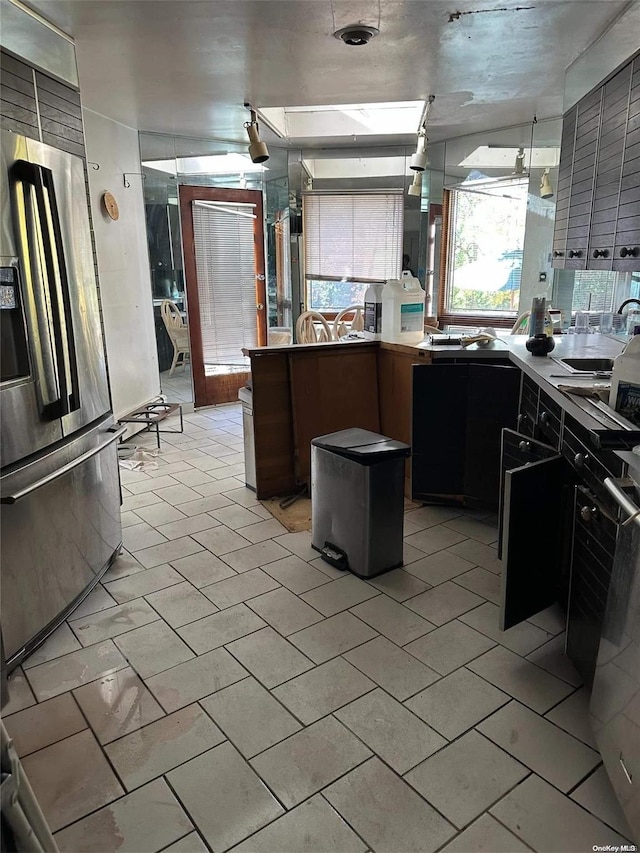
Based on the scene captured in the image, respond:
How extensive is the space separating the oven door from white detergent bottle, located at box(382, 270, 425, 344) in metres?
2.28

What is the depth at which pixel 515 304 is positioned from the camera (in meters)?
5.42

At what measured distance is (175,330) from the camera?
5.53 meters

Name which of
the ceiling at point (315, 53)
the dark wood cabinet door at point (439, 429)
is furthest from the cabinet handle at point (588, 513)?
the ceiling at point (315, 53)

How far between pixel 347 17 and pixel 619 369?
6.80 feet

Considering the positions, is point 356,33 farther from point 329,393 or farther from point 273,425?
point 273,425

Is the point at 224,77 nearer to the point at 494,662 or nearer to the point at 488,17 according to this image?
the point at 488,17

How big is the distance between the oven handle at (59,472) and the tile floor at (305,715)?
0.64 m

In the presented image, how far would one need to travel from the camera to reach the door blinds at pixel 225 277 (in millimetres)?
5578

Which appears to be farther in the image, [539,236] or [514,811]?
[539,236]

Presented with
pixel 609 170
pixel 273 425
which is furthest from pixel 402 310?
pixel 609 170

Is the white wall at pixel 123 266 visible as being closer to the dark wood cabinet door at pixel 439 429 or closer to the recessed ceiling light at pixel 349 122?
the recessed ceiling light at pixel 349 122

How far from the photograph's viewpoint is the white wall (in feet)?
14.3

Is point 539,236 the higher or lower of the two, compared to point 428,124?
lower

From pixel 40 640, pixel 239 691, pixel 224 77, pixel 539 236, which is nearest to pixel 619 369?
pixel 239 691
